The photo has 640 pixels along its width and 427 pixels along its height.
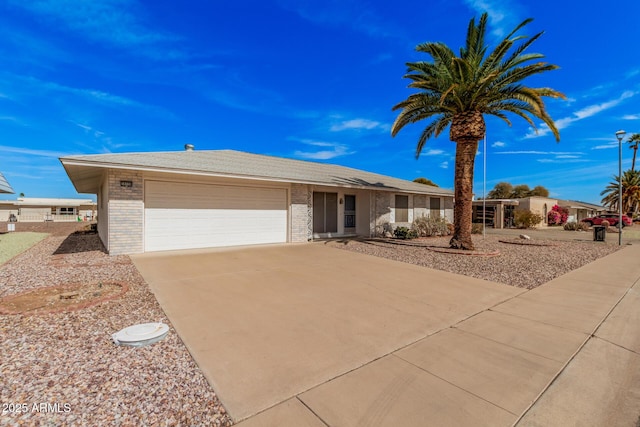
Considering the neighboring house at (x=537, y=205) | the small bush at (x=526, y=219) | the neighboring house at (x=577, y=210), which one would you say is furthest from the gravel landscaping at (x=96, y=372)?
the neighboring house at (x=577, y=210)

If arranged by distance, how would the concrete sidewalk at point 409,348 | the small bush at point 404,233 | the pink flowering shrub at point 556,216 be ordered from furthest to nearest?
the pink flowering shrub at point 556,216 < the small bush at point 404,233 < the concrete sidewalk at point 409,348

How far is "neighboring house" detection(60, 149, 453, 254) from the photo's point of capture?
886 cm

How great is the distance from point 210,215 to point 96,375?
8529mm

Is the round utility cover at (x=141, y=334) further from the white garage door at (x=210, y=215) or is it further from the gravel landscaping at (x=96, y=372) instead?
the white garage door at (x=210, y=215)

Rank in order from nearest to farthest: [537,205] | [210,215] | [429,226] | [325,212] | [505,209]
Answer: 1. [210,215]
2. [325,212]
3. [429,226]
4. [537,205]
5. [505,209]

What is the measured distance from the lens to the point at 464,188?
10586 millimetres

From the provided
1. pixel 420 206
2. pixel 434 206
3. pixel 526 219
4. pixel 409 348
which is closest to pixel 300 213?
pixel 420 206

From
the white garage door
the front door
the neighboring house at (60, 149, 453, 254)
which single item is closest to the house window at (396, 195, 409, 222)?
the neighboring house at (60, 149, 453, 254)

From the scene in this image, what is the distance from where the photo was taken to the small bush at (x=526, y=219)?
26000 millimetres

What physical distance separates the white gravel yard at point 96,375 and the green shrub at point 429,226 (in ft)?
46.0

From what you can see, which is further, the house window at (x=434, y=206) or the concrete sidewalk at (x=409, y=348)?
the house window at (x=434, y=206)

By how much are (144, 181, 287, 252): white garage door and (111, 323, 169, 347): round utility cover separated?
273 inches

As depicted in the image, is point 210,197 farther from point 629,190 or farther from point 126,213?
point 629,190

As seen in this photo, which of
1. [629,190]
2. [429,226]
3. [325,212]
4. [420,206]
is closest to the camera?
[325,212]
